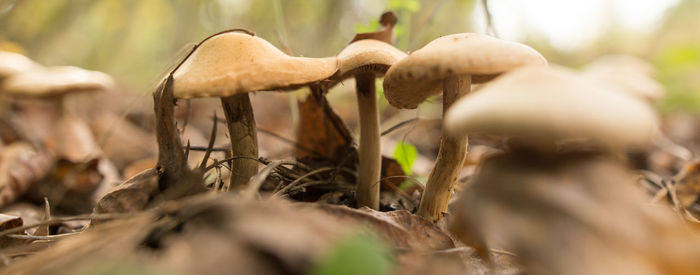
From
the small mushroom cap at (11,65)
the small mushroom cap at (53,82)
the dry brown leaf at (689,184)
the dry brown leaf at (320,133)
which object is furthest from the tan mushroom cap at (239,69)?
the small mushroom cap at (11,65)

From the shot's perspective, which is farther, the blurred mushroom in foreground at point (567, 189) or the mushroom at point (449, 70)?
the mushroom at point (449, 70)

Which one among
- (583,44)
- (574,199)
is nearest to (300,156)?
(574,199)

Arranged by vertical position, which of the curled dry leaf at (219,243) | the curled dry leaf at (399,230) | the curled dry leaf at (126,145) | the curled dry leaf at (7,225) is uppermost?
the curled dry leaf at (219,243)

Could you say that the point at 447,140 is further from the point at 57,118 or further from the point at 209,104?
the point at 209,104

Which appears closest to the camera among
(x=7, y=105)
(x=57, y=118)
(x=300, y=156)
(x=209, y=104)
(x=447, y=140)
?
(x=447, y=140)

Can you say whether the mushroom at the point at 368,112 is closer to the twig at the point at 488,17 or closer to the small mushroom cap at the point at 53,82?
the twig at the point at 488,17

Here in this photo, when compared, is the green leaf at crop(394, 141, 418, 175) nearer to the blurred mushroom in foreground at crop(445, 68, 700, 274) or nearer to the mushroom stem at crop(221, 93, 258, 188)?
the mushroom stem at crop(221, 93, 258, 188)
